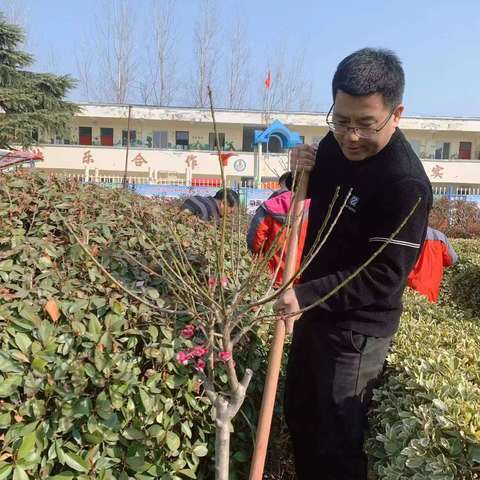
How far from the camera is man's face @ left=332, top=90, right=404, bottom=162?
6.23 ft

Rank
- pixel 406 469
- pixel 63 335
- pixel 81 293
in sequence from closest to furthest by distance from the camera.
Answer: pixel 406 469
pixel 63 335
pixel 81 293

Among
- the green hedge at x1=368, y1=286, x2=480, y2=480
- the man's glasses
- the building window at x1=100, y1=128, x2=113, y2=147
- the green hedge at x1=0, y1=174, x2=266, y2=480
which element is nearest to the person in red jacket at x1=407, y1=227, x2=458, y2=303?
the green hedge at x1=368, y1=286, x2=480, y2=480

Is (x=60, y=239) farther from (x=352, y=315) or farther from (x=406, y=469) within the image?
(x=406, y=469)

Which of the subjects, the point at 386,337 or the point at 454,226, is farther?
the point at 454,226

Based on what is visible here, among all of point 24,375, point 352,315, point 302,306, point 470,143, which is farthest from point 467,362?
point 470,143

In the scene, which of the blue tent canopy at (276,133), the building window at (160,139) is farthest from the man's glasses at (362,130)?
the building window at (160,139)

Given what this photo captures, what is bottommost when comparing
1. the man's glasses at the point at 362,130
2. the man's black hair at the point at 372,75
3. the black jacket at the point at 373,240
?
the black jacket at the point at 373,240

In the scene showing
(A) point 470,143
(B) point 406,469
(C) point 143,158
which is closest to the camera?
(B) point 406,469

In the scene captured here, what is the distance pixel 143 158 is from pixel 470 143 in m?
21.3

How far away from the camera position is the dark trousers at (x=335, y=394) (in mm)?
2080

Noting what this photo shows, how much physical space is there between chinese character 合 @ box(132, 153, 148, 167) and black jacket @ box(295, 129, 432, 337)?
96.1ft

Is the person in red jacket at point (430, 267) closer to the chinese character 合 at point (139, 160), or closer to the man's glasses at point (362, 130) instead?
the man's glasses at point (362, 130)

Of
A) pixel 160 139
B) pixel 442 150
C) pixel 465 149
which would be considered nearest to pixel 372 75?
pixel 160 139

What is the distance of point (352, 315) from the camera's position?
81.0 inches
